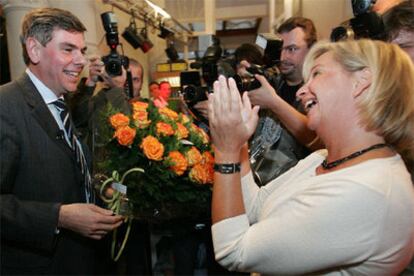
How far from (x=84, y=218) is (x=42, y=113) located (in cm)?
40

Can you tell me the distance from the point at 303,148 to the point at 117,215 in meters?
0.83

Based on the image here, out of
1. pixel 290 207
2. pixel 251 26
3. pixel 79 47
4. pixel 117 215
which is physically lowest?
pixel 117 215

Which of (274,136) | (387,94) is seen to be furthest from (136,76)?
(387,94)

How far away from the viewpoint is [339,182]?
696 mm

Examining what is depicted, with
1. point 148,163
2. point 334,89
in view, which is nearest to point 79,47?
point 148,163

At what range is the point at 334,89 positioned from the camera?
0.81m

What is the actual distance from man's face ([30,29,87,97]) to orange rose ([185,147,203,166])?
1.94ft

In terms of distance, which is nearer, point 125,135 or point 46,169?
point 125,135

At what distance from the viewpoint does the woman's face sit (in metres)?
0.80

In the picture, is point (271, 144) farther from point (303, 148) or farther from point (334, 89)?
point (334, 89)

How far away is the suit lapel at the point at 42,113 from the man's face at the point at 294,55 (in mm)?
1099

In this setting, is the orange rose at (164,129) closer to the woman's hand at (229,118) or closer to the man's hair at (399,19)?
the woman's hand at (229,118)

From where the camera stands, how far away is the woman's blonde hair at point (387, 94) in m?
0.76

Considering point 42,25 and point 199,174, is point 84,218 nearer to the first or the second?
point 199,174
